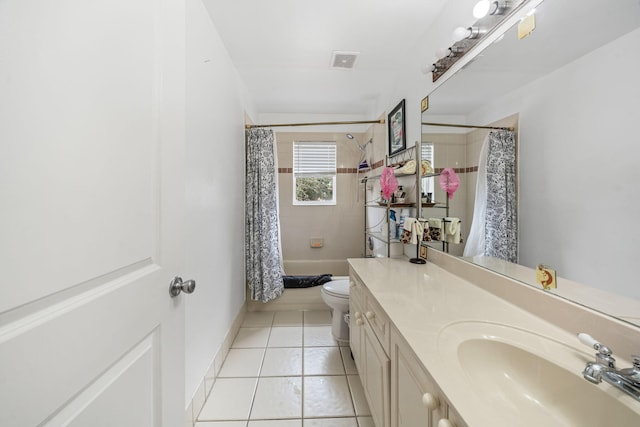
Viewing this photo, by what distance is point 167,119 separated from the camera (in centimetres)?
85

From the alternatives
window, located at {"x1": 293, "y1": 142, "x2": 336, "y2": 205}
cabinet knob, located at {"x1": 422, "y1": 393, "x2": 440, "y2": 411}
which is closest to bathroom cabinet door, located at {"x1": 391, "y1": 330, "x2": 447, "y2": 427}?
cabinet knob, located at {"x1": 422, "y1": 393, "x2": 440, "y2": 411}

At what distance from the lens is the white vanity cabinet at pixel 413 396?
1.97 feet

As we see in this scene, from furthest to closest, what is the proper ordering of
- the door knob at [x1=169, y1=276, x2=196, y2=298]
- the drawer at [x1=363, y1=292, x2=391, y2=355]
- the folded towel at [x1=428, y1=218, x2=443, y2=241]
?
the folded towel at [x1=428, y1=218, x2=443, y2=241] → the drawer at [x1=363, y1=292, x2=391, y2=355] → the door knob at [x1=169, y1=276, x2=196, y2=298]

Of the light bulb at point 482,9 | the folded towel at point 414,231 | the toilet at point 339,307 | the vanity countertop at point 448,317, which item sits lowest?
the toilet at point 339,307

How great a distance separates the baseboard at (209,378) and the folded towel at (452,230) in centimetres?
173

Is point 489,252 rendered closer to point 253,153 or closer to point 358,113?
point 253,153

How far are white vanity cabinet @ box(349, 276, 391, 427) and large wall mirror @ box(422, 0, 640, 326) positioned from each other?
60 cm

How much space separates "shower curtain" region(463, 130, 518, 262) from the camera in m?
1.11

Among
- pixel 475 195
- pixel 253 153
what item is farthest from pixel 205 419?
pixel 253 153

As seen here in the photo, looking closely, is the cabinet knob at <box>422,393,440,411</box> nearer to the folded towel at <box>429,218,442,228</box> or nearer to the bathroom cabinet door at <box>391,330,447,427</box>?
the bathroom cabinet door at <box>391,330,447,427</box>

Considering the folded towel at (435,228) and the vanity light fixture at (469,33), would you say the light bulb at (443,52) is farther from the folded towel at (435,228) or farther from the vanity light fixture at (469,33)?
the folded towel at (435,228)

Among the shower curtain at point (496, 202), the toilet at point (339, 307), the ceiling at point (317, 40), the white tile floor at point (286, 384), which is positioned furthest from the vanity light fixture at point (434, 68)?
the white tile floor at point (286, 384)

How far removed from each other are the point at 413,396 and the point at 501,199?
93 cm

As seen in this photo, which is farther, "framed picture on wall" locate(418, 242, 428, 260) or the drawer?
"framed picture on wall" locate(418, 242, 428, 260)
